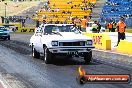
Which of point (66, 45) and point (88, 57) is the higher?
point (66, 45)

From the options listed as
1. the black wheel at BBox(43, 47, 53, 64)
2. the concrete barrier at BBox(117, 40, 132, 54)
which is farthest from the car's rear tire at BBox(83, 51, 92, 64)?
the concrete barrier at BBox(117, 40, 132, 54)

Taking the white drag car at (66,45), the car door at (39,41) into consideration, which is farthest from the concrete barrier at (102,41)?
the white drag car at (66,45)

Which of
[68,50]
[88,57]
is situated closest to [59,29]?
[68,50]

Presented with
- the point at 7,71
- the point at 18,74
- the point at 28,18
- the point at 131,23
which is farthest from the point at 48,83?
the point at 28,18

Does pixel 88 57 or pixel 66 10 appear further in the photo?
pixel 66 10

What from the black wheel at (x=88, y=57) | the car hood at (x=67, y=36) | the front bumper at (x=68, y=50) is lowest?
the black wheel at (x=88, y=57)

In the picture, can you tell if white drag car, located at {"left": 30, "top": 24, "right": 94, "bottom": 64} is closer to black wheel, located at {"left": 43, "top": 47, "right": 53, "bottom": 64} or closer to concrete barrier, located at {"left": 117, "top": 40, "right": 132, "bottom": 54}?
black wheel, located at {"left": 43, "top": 47, "right": 53, "bottom": 64}

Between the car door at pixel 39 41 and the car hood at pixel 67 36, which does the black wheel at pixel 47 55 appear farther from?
the car door at pixel 39 41

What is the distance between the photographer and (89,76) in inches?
187

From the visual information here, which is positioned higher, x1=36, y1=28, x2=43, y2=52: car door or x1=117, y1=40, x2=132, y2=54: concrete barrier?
x1=36, y1=28, x2=43, y2=52: car door

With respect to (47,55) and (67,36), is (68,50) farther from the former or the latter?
(47,55)

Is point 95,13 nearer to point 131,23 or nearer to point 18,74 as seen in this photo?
point 131,23

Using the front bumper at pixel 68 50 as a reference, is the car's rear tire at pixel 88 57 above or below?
below

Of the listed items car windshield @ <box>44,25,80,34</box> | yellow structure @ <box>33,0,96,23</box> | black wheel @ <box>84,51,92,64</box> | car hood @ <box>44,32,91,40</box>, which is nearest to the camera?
car hood @ <box>44,32,91,40</box>
